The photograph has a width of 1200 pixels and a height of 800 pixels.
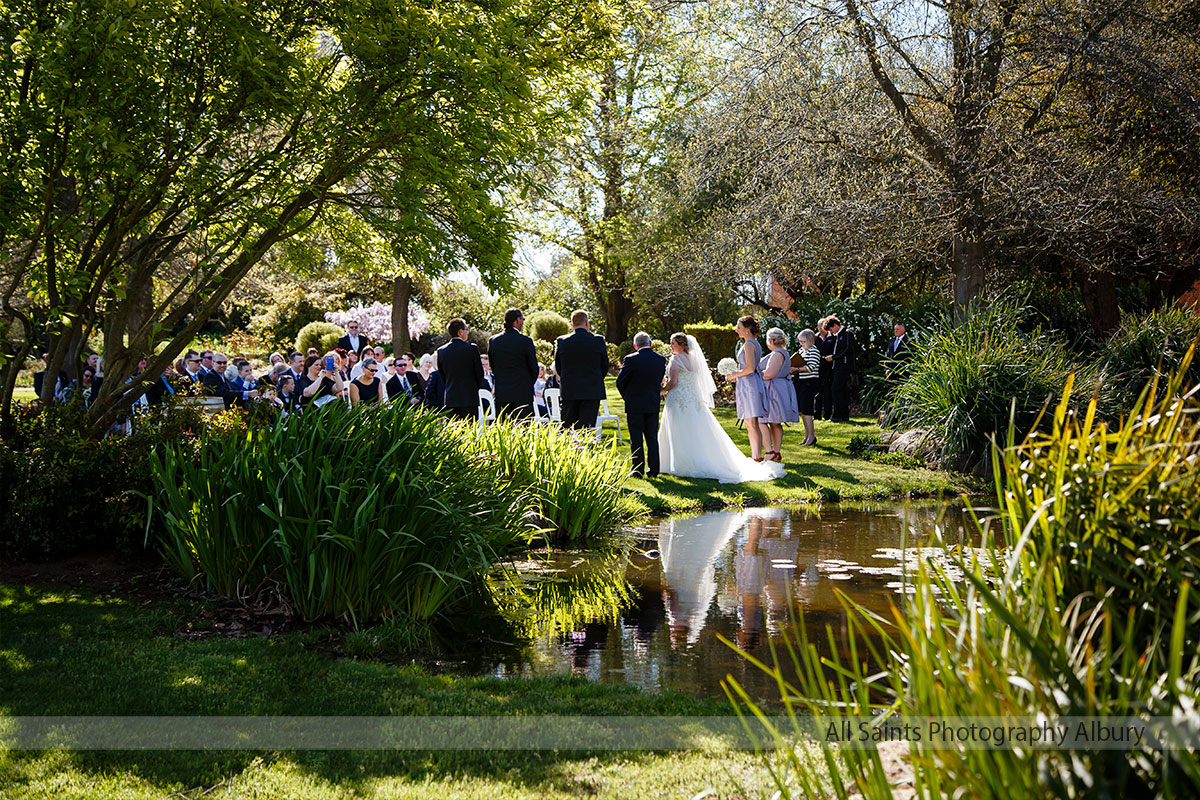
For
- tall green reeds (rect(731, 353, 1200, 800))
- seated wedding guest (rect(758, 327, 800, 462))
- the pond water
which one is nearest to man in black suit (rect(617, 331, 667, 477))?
seated wedding guest (rect(758, 327, 800, 462))

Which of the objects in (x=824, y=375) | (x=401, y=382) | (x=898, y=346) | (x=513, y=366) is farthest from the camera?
(x=824, y=375)

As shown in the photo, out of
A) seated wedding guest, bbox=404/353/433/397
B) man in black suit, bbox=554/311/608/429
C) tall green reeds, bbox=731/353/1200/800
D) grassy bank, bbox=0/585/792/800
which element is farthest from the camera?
seated wedding guest, bbox=404/353/433/397

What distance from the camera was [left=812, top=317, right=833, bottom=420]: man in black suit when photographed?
18.9 metres

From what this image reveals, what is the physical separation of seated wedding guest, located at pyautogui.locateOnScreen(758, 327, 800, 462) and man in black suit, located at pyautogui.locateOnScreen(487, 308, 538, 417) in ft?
11.8

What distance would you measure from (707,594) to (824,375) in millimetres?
13238

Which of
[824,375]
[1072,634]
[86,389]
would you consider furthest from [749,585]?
[824,375]

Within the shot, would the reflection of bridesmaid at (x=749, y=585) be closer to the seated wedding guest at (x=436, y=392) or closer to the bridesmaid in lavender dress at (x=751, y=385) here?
the bridesmaid in lavender dress at (x=751, y=385)

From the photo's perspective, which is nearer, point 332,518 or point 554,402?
point 332,518

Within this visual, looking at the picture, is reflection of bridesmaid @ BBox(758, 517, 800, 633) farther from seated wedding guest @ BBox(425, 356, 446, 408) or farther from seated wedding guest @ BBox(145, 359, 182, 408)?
seated wedding guest @ BBox(145, 359, 182, 408)

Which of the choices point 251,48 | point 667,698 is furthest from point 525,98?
point 667,698

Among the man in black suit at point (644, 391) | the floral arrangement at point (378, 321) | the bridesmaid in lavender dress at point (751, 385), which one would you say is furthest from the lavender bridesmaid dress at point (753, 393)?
the floral arrangement at point (378, 321)

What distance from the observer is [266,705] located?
4.56 meters

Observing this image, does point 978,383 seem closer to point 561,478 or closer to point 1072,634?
point 561,478

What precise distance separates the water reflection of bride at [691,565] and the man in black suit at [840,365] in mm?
8470
